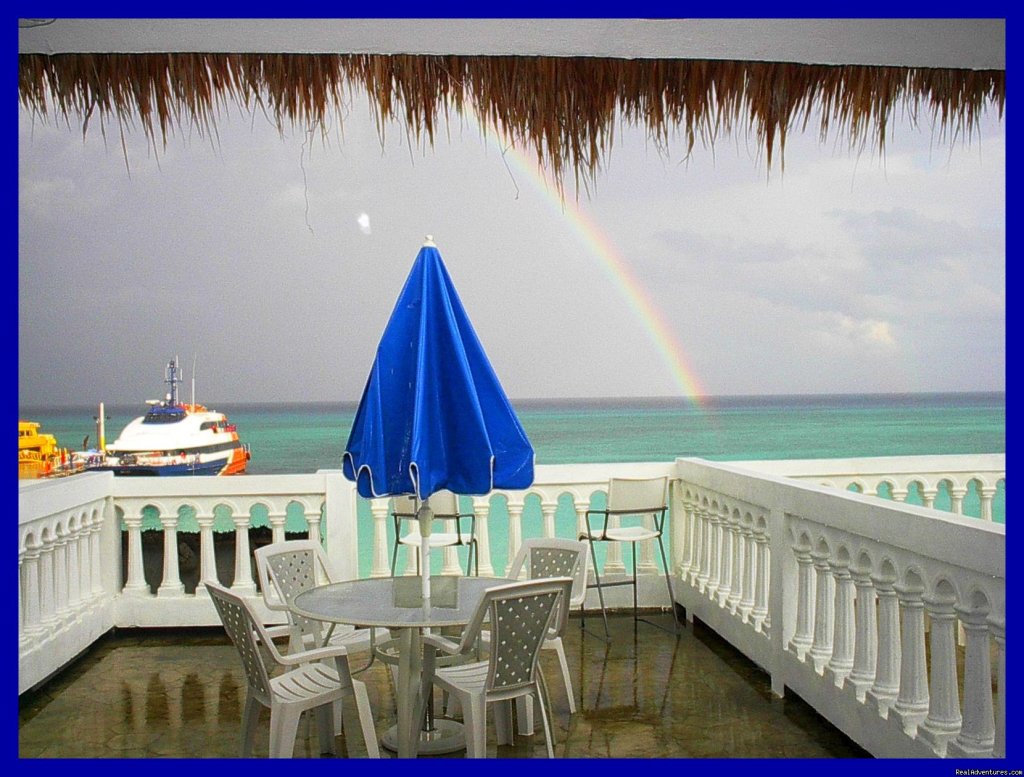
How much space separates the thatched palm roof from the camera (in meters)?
4.02

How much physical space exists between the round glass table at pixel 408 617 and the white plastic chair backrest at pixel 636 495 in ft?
6.18

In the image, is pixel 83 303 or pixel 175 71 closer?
pixel 175 71

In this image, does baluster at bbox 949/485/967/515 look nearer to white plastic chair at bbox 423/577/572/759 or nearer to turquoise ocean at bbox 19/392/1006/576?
white plastic chair at bbox 423/577/572/759

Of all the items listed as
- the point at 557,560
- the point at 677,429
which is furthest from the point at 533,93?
the point at 677,429

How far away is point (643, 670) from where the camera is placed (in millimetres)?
5074

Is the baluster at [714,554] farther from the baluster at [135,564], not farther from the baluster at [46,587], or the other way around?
the baluster at [46,587]

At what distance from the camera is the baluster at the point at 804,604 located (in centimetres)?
441

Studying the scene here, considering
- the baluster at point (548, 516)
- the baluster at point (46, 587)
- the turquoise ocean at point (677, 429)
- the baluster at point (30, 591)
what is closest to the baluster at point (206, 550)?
the baluster at point (46, 587)

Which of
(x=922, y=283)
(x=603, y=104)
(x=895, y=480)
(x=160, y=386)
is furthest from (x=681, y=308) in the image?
(x=603, y=104)

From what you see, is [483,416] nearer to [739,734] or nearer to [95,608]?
[739,734]

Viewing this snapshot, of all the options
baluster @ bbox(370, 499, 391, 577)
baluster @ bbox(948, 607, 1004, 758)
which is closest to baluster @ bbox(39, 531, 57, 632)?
baluster @ bbox(370, 499, 391, 577)

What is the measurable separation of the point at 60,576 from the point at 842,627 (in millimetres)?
4087

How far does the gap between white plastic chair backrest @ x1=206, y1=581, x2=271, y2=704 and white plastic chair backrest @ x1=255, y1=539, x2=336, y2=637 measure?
0.80 meters

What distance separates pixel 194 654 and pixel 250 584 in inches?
27.1
